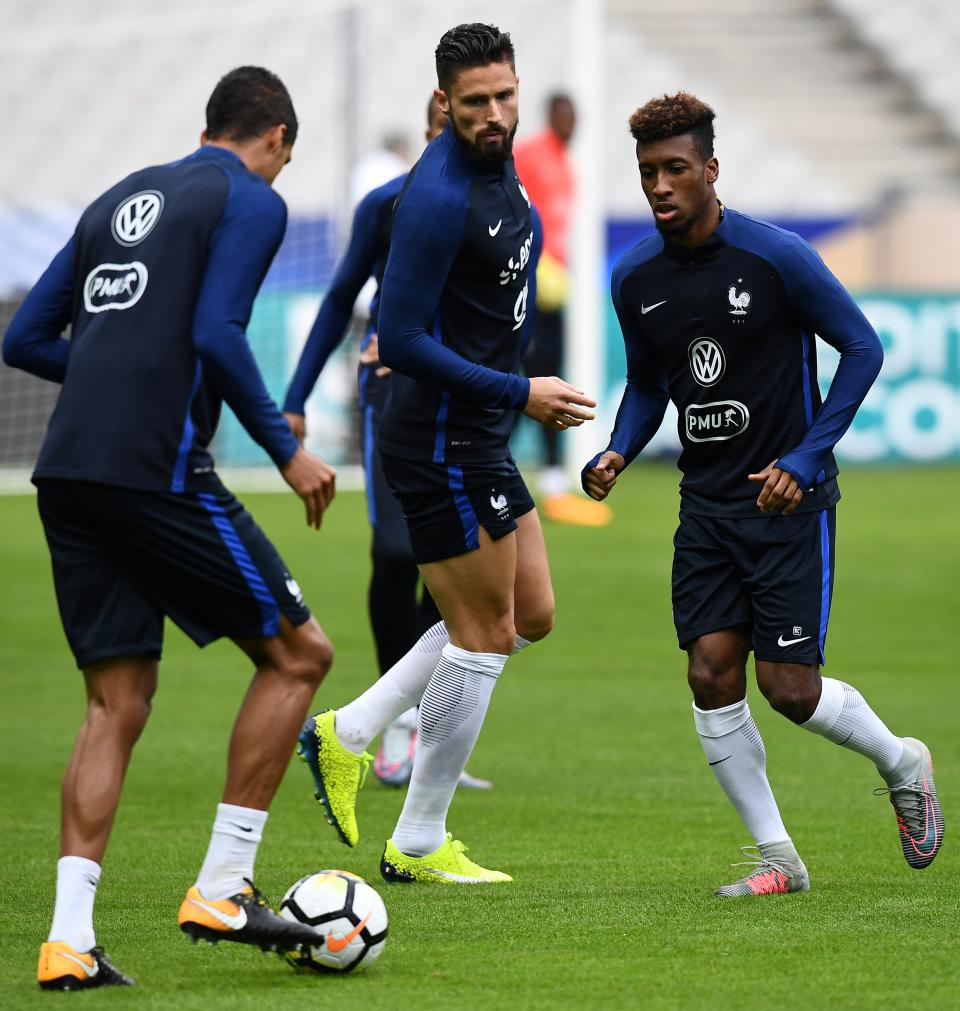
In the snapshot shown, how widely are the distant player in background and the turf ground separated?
231 millimetres

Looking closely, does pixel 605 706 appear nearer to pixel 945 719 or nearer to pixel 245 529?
pixel 945 719

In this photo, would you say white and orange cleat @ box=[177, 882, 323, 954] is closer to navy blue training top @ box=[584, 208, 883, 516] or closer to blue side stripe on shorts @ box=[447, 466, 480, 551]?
blue side stripe on shorts @ box=[447, 466, 480, 551]

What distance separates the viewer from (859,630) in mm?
10867

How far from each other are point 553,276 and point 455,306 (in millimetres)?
9710

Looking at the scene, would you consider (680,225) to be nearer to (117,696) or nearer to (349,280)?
(349,280)

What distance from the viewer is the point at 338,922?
421 cm

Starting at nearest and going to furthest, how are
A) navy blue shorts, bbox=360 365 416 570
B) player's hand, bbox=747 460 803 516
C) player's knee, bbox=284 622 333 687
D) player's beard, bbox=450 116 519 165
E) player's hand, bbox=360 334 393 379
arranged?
1. player's knee, bbox=284 622 333 687
2. player's hand, bbox=747 460 803 516
3. player's beard, bbox=450 116 519 165
4. player's hand, bbox=360 334 393 379
5. navy blue shorts, bbox=360 365 416 570

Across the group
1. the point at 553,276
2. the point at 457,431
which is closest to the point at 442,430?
the point at 457,431

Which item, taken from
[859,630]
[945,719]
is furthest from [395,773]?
[859,630]

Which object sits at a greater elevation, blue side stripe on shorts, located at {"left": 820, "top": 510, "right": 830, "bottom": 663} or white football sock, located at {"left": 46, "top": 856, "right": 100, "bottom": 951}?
blue side stripe on shorts, located at {"left": 820, "top": 510, "right": 830, "bottom": 663}

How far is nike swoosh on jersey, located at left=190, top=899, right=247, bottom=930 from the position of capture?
13.6ft

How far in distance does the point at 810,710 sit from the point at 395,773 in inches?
84.0

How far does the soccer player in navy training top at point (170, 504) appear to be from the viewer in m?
4.19

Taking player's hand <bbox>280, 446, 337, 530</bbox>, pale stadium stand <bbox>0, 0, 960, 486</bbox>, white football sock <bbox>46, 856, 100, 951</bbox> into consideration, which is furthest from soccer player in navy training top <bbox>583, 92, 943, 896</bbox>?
pale stadium stand <bbox>0, 0, 960, 486</bbox>
